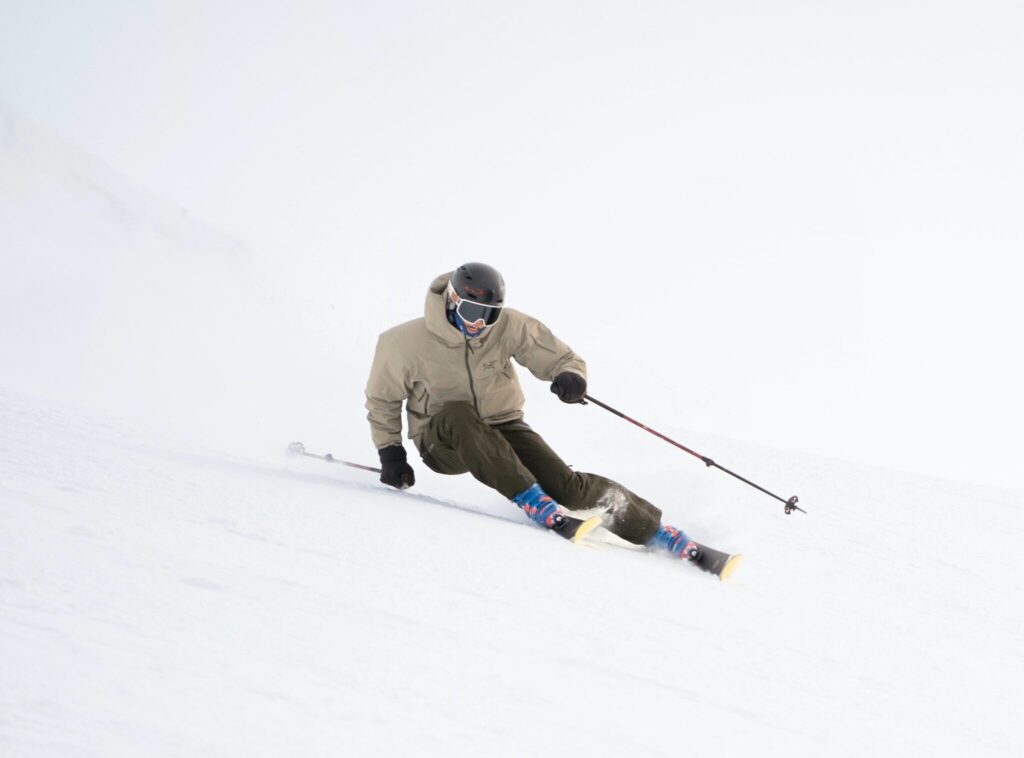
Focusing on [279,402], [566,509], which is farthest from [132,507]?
[279,402]

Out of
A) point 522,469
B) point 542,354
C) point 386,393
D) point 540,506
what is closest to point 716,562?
point 540,506

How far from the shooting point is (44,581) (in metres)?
1.75

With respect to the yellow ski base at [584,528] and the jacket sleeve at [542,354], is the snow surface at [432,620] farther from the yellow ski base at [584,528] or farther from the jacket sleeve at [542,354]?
the jacket sleeve at [542,354]

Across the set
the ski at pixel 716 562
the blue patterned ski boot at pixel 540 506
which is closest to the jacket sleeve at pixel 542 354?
the blue patterned ski boot at pixel 540 506

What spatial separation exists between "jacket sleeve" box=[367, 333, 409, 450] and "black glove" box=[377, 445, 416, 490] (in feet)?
0.13

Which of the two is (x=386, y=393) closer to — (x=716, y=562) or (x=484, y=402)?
(x=484, y=402)

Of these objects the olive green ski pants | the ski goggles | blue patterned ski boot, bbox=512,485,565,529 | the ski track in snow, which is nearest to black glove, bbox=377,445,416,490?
the olive green ski pants

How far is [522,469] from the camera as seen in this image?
3.66 m

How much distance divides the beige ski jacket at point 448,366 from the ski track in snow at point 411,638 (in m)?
0.56

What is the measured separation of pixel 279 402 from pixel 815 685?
6072 millimetres

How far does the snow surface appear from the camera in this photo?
142 cm

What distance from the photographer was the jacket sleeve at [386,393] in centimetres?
395

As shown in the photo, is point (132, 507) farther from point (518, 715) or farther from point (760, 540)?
point (760, 540)

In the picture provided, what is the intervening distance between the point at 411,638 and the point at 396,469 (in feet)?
7.44
